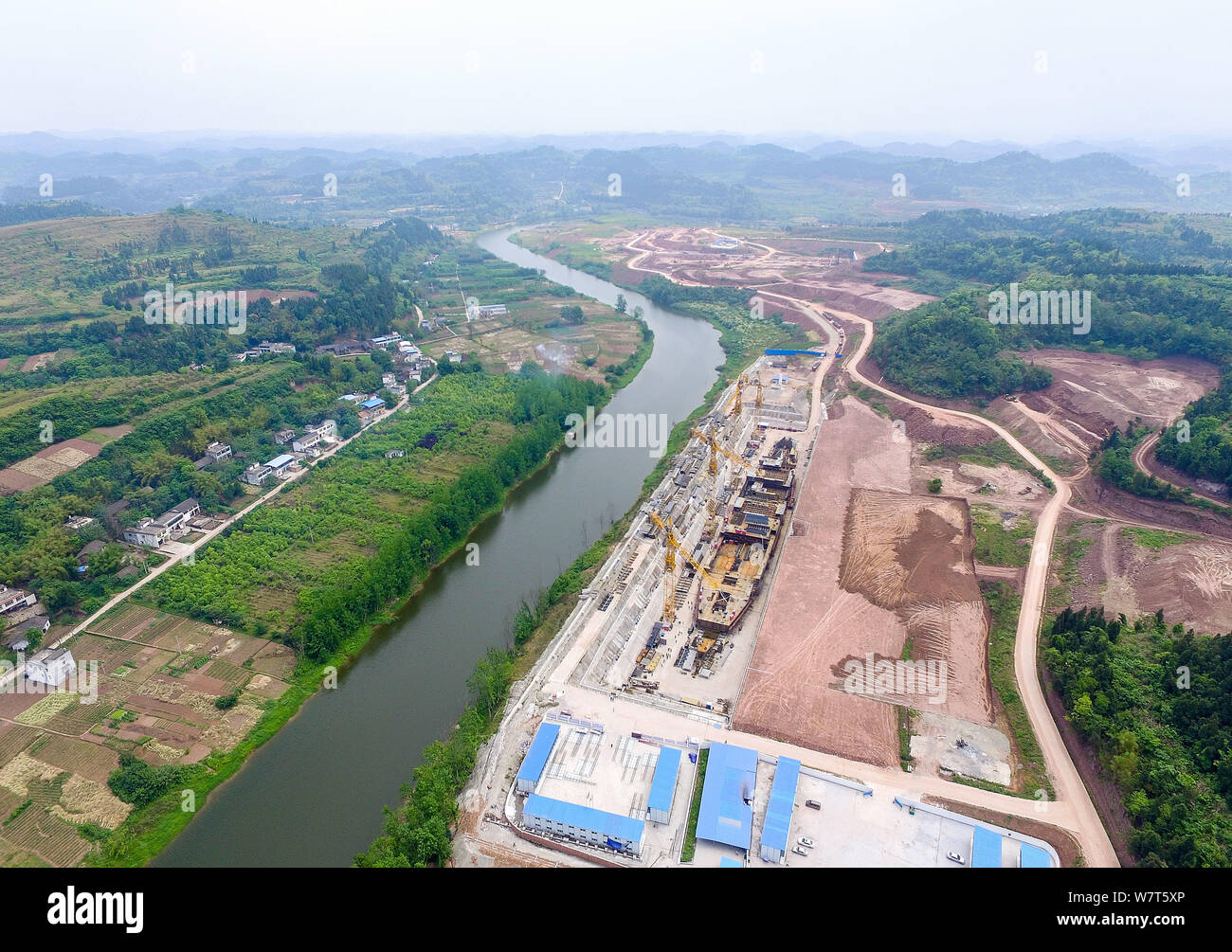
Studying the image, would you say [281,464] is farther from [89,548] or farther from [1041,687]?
[1041,687]

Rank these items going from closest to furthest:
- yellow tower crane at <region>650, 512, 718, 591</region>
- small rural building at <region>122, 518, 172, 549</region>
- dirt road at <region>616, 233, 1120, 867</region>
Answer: dirt road at <region>616, 233, 1120, 867</region>, yellow tower crane at <region>650, 512, 718, 591</region>, small rural building at <region>122, 518, 172, 549</region>

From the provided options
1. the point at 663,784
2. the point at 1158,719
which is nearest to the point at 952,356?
the point at 1158,719

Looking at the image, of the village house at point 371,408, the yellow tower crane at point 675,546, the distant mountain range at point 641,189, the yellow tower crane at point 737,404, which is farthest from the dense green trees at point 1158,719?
the distant mountain range at point 641,189

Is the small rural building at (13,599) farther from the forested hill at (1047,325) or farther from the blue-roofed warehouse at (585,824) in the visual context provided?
the forested hill at (1047,325)

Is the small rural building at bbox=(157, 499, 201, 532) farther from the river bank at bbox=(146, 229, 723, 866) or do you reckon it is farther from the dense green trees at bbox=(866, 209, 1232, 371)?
the dense green trees at bbox=(866, 209, 1232, 371)

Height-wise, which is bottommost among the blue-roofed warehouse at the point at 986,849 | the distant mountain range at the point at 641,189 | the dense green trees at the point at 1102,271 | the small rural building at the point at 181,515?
the blue-roofed warehouse at the point at 986,849

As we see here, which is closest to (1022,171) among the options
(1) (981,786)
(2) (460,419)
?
(2) (460,419)

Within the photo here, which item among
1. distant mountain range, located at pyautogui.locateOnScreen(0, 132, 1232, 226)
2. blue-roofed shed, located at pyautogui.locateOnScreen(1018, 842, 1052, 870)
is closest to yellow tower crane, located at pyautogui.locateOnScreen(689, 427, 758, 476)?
blue-roofed shed, located at pyautogui.locateOnScreen(1018, 842, 1052, 870)
